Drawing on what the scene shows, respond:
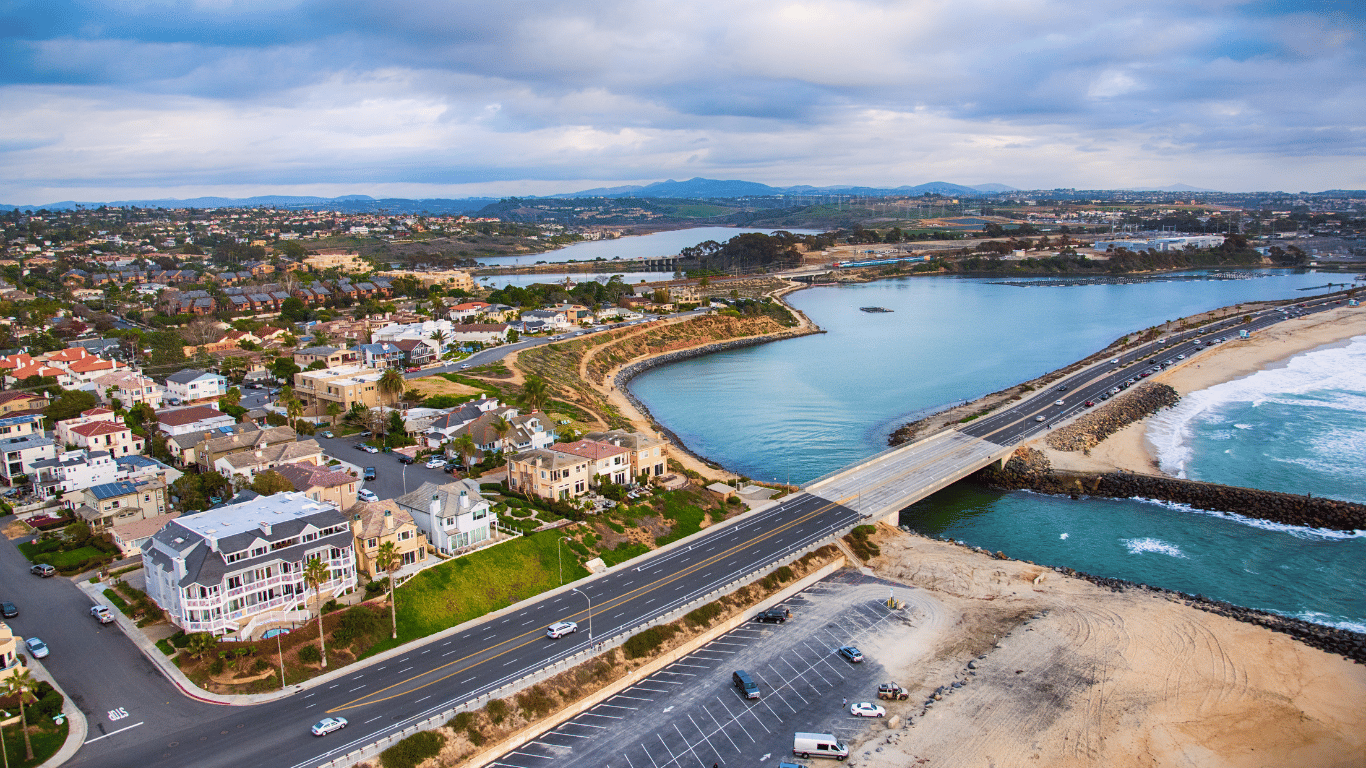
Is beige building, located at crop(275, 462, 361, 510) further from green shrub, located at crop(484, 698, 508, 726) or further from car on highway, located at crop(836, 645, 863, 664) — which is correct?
car on highway, located at crop(836, 645, 863, 664)

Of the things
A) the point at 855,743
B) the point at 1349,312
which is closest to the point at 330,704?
the point at 855,743

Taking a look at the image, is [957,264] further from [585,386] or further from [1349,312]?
[585,386]

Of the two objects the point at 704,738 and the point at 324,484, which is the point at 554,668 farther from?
the point at 324,484

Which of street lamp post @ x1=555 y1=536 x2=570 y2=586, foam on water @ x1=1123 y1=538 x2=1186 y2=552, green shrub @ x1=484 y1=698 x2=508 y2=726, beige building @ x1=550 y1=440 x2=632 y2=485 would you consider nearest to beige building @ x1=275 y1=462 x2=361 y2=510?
street lamp post @ x1=555 y1=536 x2=570 y2=586

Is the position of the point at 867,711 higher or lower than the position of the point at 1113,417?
lower

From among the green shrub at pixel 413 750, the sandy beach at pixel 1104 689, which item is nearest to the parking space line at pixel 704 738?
the sandy beach at pixel 1104 689

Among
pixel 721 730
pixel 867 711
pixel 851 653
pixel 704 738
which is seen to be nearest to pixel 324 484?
pixel 704 738
